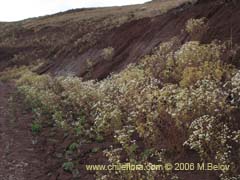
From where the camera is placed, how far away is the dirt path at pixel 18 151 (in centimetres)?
966

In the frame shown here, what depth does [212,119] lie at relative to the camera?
24.4ft

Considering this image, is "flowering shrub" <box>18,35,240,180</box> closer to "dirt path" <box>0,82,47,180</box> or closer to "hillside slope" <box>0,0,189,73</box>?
"dirt path" <box>0,82,47,180</box>

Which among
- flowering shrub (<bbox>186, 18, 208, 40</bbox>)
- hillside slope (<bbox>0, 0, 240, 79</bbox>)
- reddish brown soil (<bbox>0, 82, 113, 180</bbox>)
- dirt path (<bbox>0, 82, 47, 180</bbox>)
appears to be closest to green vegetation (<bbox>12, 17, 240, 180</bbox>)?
reddish brown soil (<bbox>0, 82, 113, 180</bbox>)

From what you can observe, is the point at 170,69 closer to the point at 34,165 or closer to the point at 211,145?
the point at 34,165

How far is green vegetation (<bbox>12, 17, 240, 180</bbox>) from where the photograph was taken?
7.53 m

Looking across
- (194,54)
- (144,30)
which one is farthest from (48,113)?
(144,30)

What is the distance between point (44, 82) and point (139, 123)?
13736mm

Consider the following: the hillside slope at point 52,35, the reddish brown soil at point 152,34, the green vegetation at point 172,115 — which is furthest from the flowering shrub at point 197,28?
the hillside slope at point 52,35

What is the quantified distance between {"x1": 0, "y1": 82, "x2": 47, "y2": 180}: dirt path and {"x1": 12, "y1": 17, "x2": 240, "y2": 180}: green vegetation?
2.88ft

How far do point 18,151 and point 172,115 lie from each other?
177 inches

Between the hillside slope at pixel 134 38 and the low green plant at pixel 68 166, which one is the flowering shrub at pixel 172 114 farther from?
the hillside slope at pixel 134 38

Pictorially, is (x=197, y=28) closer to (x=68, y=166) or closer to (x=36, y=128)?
(x=36, y=128)

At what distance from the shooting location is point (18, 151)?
11.2 metres

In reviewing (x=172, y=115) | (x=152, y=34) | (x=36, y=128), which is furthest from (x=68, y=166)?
(x=152, y=34)
